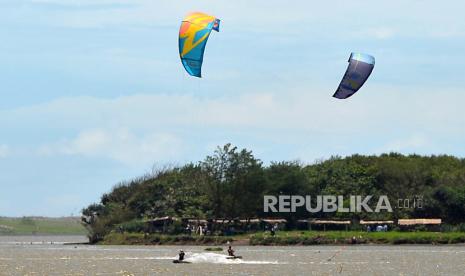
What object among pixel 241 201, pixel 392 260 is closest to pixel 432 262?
pixel 392 260

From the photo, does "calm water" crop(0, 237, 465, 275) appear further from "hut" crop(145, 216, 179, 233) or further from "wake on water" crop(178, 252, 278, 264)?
"hut" crop(145, 216, 179, 233)

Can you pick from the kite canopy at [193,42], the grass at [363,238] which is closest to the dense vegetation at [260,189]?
the grass at [363,238]

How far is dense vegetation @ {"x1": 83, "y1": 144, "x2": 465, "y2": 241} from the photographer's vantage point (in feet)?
335

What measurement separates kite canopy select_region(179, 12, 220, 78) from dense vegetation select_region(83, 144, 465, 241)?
4212 centimetres

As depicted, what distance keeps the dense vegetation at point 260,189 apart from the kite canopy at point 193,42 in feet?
138

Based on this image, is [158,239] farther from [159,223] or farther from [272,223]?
[272,223]

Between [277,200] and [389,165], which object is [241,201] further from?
[389,165]

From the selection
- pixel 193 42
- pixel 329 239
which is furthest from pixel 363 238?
pixel 193 42

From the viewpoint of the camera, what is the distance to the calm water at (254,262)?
6019 centimetres

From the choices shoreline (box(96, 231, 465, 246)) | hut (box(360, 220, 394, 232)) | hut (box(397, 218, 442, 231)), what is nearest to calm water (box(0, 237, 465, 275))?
shoreline (box(96, 231, 465, 246))

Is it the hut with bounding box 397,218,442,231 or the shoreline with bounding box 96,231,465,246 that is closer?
the shoreline with bounding box 96,231,465,246

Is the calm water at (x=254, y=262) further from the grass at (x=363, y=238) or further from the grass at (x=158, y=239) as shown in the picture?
the grass at (x=158, y=239)

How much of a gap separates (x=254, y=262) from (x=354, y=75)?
10.7 m

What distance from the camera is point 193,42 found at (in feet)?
200
